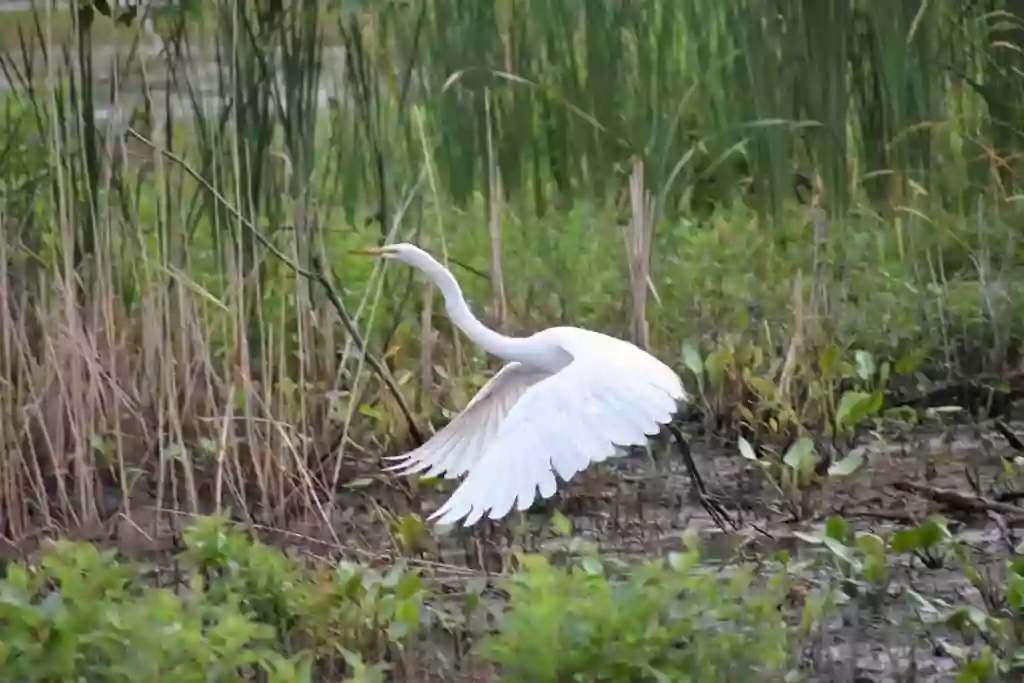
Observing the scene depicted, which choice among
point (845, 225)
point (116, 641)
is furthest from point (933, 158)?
point (116, 641)

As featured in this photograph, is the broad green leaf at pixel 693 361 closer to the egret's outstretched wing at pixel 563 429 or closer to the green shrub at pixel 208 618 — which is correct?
the egret's outstretched wing at pixel 563 429

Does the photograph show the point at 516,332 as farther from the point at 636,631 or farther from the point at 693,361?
the point at 636,631

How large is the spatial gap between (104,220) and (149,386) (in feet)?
1.37

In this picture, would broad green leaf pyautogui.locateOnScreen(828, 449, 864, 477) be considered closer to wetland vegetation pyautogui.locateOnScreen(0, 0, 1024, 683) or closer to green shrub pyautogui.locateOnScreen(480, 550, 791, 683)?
wetland vegetation pyautogui.locateOnScreen(0, 0, 1024, 683)

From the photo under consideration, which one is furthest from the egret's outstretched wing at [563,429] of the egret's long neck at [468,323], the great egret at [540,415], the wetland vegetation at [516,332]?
the egret's long neck at [468,323]

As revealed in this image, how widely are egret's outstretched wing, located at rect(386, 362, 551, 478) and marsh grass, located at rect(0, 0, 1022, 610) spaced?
18 centimetres

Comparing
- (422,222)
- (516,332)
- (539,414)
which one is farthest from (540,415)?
(422,222)

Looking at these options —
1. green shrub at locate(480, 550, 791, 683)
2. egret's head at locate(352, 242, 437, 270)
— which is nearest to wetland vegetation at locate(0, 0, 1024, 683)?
green shrub at locate(480, 550, 791, 683)

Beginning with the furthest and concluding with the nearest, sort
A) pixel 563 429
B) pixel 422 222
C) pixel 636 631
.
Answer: pixel 422 222 < pixel 563 429 < pixel 636 631

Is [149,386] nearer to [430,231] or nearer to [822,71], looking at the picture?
[430,231]

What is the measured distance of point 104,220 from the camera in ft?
11.6

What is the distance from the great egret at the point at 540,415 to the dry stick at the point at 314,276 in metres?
0.12

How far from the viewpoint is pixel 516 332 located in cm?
436

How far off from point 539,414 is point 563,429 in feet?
0.18
